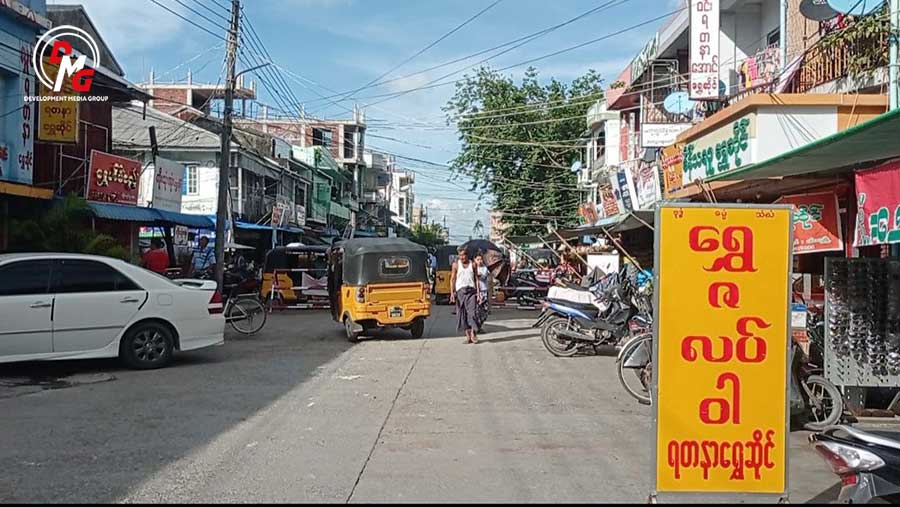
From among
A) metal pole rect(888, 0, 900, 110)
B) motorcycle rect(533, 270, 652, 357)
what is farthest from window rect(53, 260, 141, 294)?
metal pole rect(888, 0, 900, 110)

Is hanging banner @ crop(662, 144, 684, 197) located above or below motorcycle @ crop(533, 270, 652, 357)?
above

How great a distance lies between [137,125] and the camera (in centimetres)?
3350

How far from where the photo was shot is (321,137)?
66188 mm

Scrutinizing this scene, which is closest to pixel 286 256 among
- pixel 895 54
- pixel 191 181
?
pixel 191 181

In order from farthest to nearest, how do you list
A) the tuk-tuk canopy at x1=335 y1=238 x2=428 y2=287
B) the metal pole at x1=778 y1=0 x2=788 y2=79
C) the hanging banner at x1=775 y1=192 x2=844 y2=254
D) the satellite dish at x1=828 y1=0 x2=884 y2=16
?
1. the tuk-tuk canopy at x1=335 y1=238 x2=428 y2=287
2. the metal pole at x1=778 y1=0 x2=788 y2=79
3. the satellite dish at x1=828 y1=0 x2=884 y2=16
4. the hanging banner at x1=775 y1=192 x2=844 y2=254

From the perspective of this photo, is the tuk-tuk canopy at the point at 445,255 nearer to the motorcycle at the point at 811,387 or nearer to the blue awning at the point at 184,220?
the blue awning at the point at 184,220

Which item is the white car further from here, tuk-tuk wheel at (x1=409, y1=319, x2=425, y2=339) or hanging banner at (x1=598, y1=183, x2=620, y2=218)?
hanging banner at (x1=598, y1=183, x2=620, y2=218)

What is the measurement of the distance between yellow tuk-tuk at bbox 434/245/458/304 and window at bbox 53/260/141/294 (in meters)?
16.9

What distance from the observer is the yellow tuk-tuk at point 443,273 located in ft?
92.3

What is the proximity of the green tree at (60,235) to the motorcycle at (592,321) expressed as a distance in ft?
27.6

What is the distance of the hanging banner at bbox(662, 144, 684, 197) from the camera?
15.9 m

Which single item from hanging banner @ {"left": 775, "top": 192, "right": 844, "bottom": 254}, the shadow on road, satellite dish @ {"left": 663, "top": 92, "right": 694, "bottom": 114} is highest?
satellite dish @ {"left": 663, "top": 92, "right": 694, "bottom": 114}

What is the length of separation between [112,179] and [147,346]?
8.36 meters

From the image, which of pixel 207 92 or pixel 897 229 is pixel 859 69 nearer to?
pixel 897 229
